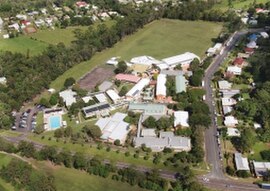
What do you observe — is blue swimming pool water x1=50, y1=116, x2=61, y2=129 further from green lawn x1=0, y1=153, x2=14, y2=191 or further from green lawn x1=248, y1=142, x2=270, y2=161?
green lawn x1=248, y1=142, x2=270, y2=161

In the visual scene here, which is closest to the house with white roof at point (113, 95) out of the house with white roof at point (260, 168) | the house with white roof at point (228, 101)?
the house with white roof at point (228, 101)

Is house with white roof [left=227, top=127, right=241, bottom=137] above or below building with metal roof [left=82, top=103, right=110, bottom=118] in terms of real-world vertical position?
below

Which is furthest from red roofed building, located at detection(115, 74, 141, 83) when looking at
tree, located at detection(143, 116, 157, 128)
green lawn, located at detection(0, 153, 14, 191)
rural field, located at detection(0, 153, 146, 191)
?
green lawn, located at detection(0, 153, 14, 191)

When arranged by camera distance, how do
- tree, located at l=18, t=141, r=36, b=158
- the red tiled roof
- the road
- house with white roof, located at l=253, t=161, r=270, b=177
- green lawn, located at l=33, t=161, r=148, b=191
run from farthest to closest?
the red tiled roof, tree, located at l=18, t=141, r=36, b=158, the road, house with white roof, located at l=253, t=161, r=270, b=177, green lawn, located at l=33, t=161, r=148, b=191

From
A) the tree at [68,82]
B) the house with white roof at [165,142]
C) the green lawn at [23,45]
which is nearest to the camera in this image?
the house with white roof at [165,142]

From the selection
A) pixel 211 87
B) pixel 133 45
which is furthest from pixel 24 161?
pixel 133 45

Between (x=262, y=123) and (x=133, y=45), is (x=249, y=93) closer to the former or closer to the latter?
(x=262, y=123)

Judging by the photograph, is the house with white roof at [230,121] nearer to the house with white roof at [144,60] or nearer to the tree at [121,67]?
the house with white roof at [144,60]
